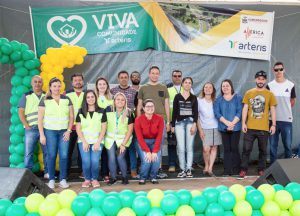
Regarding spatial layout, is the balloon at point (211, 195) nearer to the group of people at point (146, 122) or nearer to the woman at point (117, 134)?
the group of people at point (146, 122)

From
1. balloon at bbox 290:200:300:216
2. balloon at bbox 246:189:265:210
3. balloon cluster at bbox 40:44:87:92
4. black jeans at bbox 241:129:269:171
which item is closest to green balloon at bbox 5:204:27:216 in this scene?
balloon at bbox 246:189:265:210

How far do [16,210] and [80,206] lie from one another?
387 mm

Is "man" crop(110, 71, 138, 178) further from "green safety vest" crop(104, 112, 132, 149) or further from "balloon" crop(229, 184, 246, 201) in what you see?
"balloon" crop(229, 184, 246, 201)

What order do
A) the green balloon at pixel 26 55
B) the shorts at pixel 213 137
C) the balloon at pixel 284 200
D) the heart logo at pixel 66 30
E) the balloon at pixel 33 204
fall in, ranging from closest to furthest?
the balloon at pixel 33 204 → the balloon at pixel 284 200 → the green balloon at pixel 26 55 → the shorts at pixel 213 137 → the heart logo at pixel 66 30

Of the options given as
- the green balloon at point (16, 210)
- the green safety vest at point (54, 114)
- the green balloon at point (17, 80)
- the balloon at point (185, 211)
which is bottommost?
the balloon at point (185, 211)

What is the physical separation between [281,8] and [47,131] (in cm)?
430

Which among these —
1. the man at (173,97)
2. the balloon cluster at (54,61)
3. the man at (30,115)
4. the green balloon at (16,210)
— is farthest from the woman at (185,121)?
the green balloon at (16,210)

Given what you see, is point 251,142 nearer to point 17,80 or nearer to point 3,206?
point 17,80

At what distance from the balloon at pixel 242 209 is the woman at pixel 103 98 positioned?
269cm

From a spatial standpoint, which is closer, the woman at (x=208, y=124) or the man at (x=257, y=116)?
the man at (x=257, y=116)

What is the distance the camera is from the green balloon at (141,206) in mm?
2258

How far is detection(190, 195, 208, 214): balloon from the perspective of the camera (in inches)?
89.8

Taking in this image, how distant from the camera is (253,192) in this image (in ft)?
7.89

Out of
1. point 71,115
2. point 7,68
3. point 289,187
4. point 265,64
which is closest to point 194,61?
point 265,64
